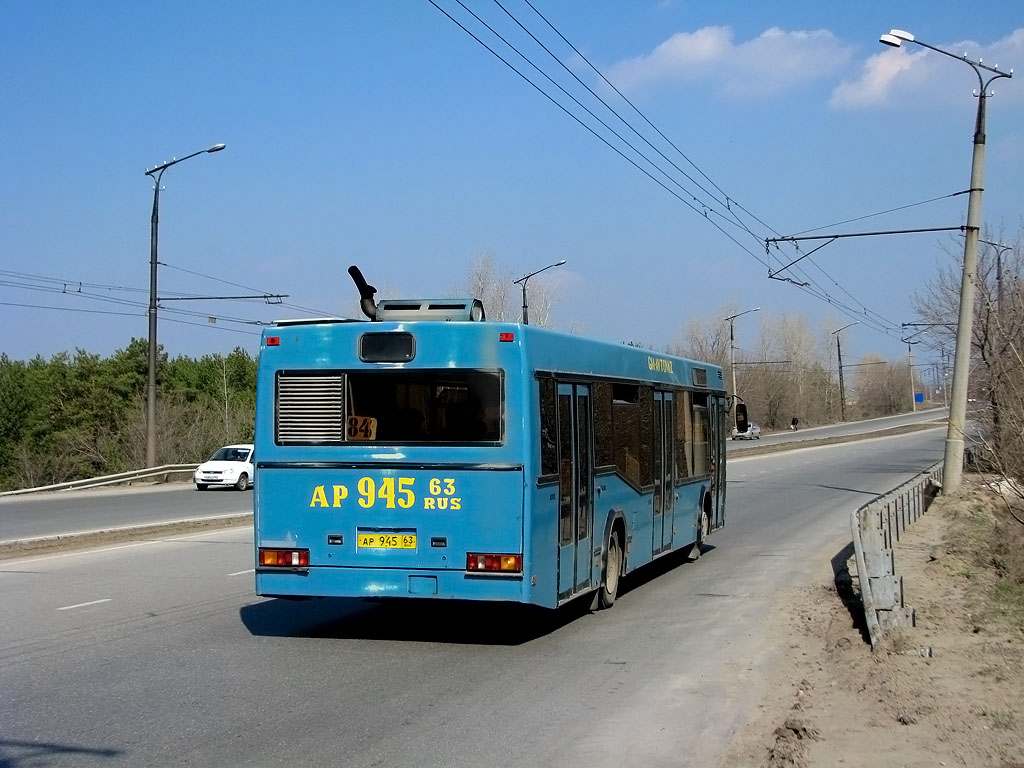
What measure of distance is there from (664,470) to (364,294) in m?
5.24

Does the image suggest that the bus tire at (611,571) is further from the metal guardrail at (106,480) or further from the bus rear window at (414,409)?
the metal guardrail at (106,480)

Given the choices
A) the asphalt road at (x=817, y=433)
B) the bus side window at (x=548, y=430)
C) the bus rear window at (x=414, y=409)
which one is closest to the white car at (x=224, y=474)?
the bus rear window at (x=414, y=409)

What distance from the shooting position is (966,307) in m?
22.7

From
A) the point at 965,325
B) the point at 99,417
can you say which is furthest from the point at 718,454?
the point at 99,417

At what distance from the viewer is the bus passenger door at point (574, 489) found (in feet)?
33.8

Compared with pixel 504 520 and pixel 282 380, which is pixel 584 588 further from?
pixel 282 380

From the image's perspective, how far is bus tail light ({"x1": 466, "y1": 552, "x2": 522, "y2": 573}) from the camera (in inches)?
371

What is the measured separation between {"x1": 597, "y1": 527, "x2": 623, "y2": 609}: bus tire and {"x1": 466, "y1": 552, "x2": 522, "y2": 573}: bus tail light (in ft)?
8.64

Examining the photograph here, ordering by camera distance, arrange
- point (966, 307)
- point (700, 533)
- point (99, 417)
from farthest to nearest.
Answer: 1. point (99, 417)
2. point (966, 307)
3. point (700, 533)

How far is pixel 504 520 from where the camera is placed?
9445mm

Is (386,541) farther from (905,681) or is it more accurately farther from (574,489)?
(905,681)

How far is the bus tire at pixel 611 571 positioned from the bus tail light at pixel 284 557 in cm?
346

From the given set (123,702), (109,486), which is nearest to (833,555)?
(123,702)

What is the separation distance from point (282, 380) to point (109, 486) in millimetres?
32115
